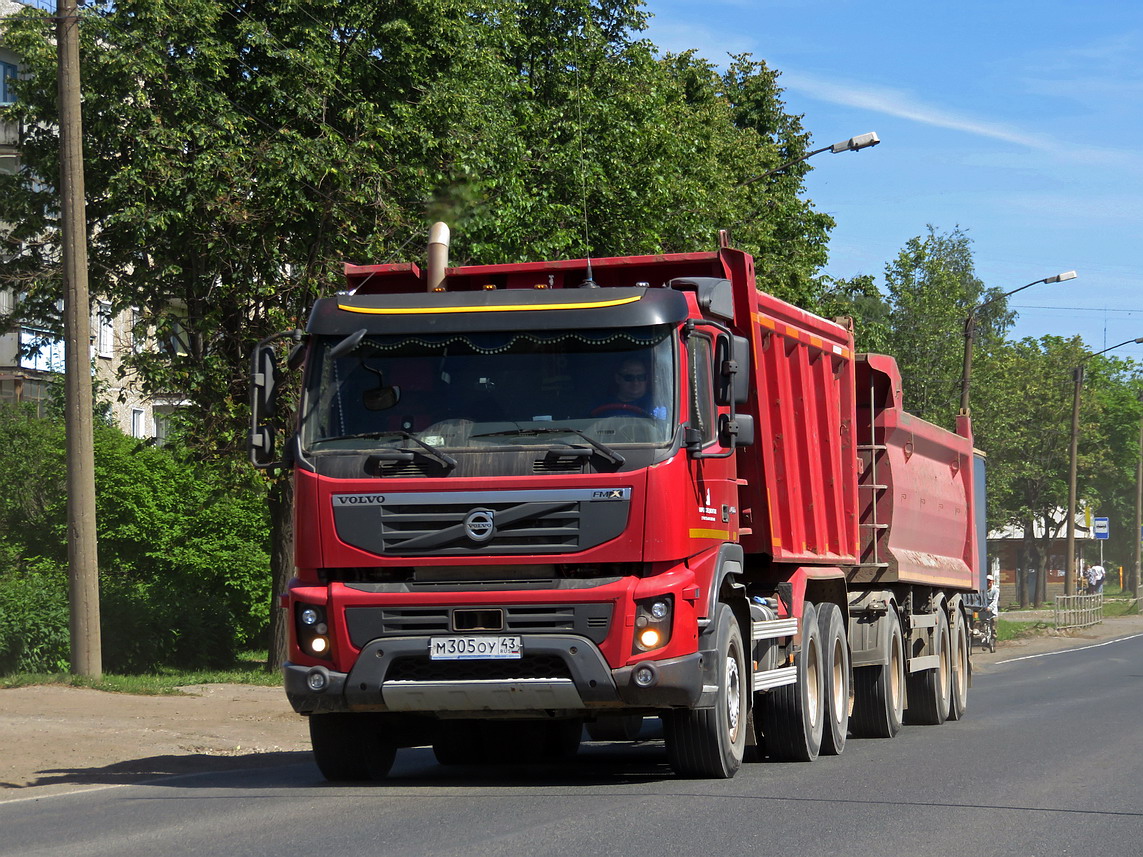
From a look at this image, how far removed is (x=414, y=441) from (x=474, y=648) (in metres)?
1.28

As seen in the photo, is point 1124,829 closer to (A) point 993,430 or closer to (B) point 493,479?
(B) point 493,479

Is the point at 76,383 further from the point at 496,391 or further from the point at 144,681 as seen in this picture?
the point at 496,391

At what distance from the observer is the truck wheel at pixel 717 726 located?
10.7m

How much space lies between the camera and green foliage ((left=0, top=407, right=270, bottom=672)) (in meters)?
23.2

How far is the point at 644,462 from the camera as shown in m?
10.0

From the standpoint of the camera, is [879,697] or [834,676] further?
[879,697]

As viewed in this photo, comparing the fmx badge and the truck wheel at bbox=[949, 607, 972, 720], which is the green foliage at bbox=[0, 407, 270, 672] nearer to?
the truck wheel at bbox=[949, 607, 972, 720]

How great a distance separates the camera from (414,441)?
10.2 m

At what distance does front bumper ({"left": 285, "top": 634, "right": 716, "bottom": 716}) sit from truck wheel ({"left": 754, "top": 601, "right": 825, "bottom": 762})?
2362 millimetres

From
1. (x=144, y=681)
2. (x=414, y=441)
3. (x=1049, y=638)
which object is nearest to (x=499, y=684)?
(x=414, y=441)

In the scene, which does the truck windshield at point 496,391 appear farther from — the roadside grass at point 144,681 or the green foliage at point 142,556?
the green foliage at point 142,556

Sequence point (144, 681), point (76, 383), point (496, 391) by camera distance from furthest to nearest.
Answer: point (144, 681) → point (76, 383) → point (496, 391)

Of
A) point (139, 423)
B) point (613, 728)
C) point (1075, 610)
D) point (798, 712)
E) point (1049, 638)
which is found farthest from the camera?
point (1075, 610)

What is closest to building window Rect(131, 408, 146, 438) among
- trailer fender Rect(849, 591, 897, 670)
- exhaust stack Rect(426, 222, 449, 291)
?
trailer fender Rect(849, 591, 897, 670)
